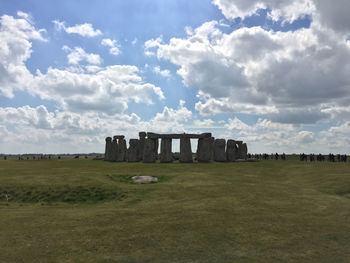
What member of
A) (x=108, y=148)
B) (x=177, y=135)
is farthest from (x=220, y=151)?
(x=108, y=148)

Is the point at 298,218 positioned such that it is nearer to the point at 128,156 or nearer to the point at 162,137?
the point at 162,137

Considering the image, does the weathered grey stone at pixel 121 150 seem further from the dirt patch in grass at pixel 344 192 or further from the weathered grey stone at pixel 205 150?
the dirt patch in grass at pixel 344 192

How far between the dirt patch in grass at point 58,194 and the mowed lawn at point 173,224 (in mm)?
58

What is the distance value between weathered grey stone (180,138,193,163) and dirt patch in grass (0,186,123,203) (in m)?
21.4

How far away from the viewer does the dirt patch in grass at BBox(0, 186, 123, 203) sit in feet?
53.2

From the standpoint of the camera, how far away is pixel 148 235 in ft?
29.4

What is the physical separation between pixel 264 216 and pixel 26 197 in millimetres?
13504

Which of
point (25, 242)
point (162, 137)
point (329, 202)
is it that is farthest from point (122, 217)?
point (162, 137)

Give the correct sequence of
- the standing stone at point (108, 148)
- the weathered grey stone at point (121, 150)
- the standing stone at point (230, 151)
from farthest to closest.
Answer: the standing stone at point (108, 148) → the weathered grey stone at point (121, 150) → the standing stone at point (230, 151)

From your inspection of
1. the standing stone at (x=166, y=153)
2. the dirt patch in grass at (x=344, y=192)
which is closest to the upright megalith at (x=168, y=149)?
the standing stone at (x=166, y=153)

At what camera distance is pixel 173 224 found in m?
10.1

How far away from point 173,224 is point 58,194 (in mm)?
9619

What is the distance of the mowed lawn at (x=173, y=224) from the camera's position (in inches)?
296

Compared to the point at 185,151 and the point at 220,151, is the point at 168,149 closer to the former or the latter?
the point at 185,151
